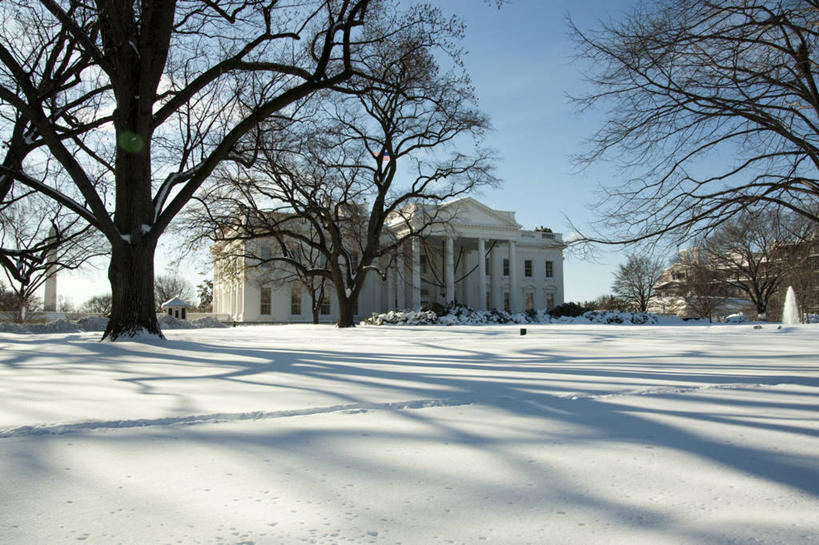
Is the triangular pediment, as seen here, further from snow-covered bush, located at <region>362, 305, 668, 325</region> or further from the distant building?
the distant building

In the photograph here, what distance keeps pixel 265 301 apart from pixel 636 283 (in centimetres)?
3980

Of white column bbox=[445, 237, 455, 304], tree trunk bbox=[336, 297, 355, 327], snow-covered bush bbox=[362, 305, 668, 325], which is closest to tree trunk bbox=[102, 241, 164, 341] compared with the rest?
tree trunk bbox=[336, 297, 355, 327]

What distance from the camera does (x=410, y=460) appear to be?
2600mm

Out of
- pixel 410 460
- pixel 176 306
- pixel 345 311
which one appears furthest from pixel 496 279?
pixel 410 460

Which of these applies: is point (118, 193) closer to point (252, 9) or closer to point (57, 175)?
point (252, 9)

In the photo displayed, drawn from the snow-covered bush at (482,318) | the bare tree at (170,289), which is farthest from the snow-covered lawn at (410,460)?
the bare tree at (170,289)

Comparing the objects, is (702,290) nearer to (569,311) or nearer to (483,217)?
(569,311)

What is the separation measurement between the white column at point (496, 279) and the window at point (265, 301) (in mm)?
19615

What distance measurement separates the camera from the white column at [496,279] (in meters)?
50.9

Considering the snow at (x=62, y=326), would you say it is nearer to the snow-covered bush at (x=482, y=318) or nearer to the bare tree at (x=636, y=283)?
the snow-covered bush at (x=482, y=318)

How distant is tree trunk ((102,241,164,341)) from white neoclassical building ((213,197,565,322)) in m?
31.0

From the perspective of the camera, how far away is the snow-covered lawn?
6.20 feet

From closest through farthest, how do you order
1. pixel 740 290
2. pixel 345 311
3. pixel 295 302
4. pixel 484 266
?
1. pixel 345 311
2. pixel 484 266
3. pixel 295 302
4. pixel 740 290

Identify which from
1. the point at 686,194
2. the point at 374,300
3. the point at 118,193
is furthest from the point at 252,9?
the point at 374,300
